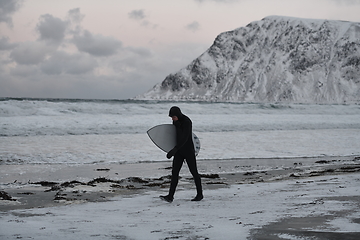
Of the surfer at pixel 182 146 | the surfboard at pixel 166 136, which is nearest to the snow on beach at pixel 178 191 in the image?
the surfer at pixel 182 146

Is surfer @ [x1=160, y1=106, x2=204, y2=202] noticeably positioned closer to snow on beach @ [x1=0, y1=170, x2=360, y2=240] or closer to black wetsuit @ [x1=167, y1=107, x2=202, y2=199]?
black wetsuit @ [x1=167, y1=107, x2=202, y2=199]

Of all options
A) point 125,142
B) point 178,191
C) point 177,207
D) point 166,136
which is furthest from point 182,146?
point 125,142

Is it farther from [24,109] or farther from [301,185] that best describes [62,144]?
[24,109]

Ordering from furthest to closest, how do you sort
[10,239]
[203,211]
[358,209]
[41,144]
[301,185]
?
[41,144]
[301,185]
[203,211]
[358,209]
[10,239]

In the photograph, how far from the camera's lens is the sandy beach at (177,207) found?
4121mm

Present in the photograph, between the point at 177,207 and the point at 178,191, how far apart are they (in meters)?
1.78

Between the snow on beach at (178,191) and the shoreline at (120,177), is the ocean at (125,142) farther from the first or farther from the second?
the shoreline at (120,177)

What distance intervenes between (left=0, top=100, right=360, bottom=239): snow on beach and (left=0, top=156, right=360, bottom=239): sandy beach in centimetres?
1

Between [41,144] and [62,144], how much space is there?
789 millimetres

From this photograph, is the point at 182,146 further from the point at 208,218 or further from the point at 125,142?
the point at 125,142

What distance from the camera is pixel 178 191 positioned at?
760 centimetres

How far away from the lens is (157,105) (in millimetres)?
42312

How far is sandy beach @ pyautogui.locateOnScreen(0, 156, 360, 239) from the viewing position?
162 inches

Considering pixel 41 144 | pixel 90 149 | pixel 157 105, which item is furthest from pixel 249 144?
pixel 157 105
